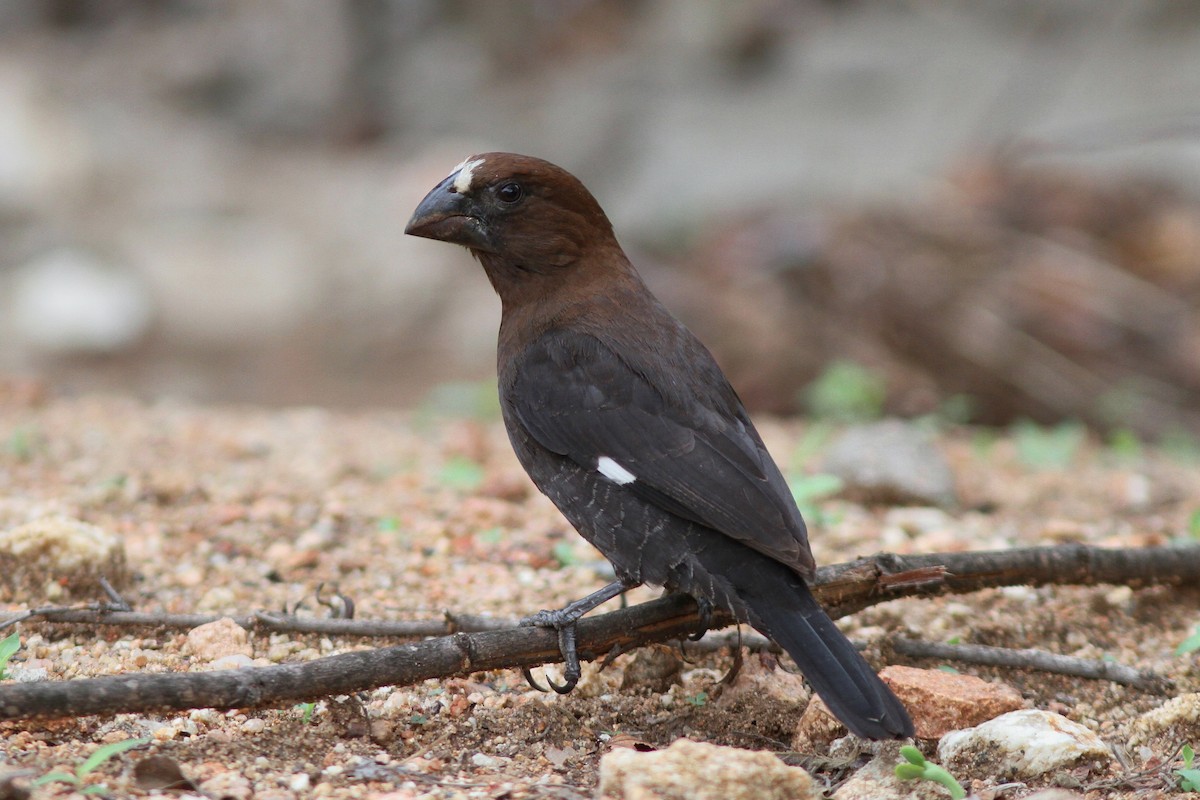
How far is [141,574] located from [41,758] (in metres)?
1.16

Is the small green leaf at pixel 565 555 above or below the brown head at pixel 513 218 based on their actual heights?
below

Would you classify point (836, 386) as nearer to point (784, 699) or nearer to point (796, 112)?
point (784, 699)

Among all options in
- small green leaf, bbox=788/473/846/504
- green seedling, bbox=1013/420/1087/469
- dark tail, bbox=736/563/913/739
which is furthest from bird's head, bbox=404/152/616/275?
green seedling, bbox=1013/420/1087/469

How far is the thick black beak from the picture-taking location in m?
3.68

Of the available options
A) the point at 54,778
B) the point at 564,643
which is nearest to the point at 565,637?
the point at 564,643

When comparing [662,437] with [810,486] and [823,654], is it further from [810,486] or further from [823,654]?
[810,486]

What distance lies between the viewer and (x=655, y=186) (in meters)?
11.7

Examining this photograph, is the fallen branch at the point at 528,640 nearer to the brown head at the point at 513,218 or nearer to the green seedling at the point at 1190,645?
the green seedling at the point at 1190,645

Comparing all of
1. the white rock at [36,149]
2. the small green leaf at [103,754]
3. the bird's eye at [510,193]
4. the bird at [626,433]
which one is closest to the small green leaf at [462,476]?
the bird at [626,433]

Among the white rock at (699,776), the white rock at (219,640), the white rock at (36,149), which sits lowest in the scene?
the white rock at (699,776)

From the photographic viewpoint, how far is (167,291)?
1049 cm

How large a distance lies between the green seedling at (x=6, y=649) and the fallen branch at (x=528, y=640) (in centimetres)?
24

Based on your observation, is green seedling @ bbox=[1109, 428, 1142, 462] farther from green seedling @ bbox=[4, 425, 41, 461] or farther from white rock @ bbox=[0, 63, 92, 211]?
white rock @ bbox=[0, 63, 92, 211]

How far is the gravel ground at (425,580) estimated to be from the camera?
263 cm
